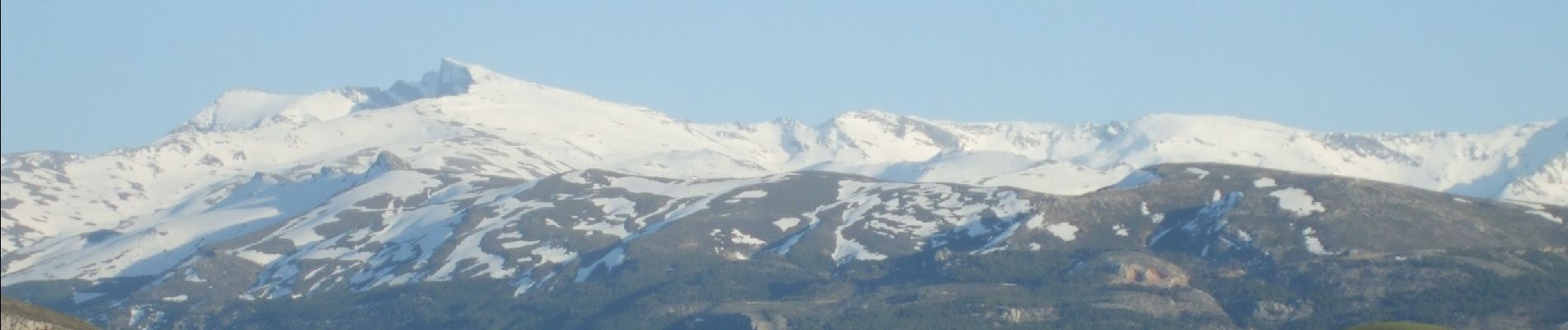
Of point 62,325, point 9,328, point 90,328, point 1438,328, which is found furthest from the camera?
point 1438,328

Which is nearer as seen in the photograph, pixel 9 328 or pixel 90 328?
pixel 9 328

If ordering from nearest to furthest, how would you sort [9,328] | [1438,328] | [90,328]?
[9,328] → [90,328] → [1438,328]

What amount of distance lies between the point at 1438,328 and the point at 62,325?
322ft

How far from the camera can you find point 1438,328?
170 meters

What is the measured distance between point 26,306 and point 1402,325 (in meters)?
97.6

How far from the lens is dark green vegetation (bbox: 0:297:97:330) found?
133 m

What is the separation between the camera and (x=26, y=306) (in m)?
155

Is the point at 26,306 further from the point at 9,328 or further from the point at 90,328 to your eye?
the point at 9,328

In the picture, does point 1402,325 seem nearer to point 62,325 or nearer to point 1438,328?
point 1438,328

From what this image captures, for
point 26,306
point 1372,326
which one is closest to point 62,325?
point 26,306

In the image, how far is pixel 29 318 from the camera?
141 m

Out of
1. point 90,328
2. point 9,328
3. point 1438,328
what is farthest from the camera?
point 1438,328

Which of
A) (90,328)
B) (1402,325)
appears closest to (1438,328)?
(1402,325)

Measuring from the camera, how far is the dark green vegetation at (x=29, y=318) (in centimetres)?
13325
